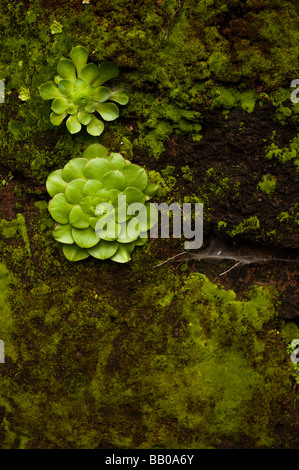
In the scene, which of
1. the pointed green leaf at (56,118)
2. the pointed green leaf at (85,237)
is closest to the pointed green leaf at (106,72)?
the pointed green leaf at (56,118)

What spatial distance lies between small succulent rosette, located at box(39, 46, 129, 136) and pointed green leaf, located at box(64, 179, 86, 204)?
0.90 ft

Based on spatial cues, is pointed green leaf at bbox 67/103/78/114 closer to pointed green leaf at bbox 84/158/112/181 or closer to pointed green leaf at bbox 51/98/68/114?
pointed green leaf at bbox 51/98/68/114

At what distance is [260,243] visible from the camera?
2.31 meters

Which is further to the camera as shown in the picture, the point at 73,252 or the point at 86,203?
the point at 73,252

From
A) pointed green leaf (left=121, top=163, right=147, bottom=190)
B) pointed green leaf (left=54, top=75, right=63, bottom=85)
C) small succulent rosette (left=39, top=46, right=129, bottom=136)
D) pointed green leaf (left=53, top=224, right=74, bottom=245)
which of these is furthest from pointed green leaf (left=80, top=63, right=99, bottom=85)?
pointed green leaf (left=53, top=224, right=74, bottom=245)

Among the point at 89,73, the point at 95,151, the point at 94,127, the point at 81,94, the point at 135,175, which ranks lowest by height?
the point at 135,175

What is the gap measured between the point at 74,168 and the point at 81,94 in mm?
379

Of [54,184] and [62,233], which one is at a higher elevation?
[54,184]

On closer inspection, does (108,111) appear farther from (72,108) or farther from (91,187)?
(91,187)

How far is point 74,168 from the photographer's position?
7.00 ft

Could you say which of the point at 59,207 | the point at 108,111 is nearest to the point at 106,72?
the point at 108,111

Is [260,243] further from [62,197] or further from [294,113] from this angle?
[62,197]

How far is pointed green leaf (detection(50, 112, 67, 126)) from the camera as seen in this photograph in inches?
84.4

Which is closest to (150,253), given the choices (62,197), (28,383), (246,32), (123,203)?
(123,203)
